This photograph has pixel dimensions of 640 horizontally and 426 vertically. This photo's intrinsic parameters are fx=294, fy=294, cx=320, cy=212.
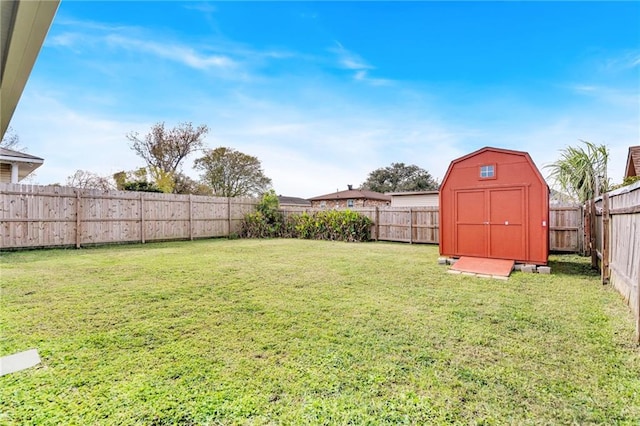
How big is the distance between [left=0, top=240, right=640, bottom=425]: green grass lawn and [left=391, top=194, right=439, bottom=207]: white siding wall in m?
14.8

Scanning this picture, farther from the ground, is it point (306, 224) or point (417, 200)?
point (417, 200)

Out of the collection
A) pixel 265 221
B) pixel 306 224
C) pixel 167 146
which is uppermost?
pixel 167 146

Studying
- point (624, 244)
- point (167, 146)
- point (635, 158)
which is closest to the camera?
point (624, 244)

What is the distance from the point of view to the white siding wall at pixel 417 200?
62.4 ft

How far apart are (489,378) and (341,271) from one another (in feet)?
12.0

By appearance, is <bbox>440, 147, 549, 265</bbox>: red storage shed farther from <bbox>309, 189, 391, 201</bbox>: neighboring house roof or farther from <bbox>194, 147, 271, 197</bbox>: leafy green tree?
<bbox>194, 147, 271, 197</bbox>: leafy green tree

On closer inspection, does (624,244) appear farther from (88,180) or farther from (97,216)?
(88,180)

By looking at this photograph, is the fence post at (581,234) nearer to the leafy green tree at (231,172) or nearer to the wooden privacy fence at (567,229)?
the wooden privacy fence at (567,229)

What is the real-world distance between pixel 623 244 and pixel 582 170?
577cm

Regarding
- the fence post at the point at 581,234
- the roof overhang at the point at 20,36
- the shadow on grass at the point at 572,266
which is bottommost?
the shadow on grass at the point at 572,266

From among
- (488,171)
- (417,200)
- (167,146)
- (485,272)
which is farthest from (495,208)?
(167,146)

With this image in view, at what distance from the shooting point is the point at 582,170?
26.8 ft

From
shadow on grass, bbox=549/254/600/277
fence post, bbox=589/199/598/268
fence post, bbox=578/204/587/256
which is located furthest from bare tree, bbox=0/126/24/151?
fence post, bbox=578/204/587/256

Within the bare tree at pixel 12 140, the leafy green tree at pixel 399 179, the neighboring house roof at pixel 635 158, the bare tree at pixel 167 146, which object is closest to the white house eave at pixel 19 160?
the bare tree at pixel 12 140
